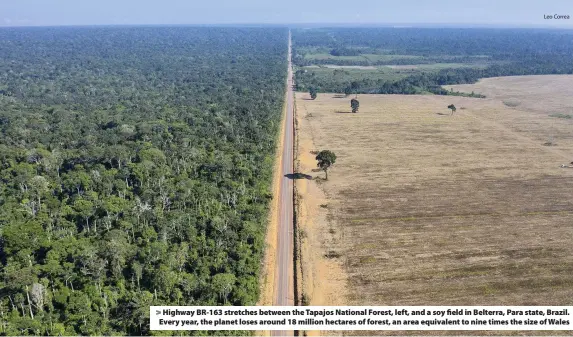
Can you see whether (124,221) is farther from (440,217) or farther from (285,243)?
(440,217)

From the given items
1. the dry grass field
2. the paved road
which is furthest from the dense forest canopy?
the dry grass field

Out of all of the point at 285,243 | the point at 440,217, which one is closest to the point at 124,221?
the point at 285,243

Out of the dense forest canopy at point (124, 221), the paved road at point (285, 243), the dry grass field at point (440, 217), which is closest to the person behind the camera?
the dense forest canopy at point (124, 221)

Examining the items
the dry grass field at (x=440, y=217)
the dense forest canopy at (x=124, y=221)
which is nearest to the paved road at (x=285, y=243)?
the dry grass field at (x=440, y=217)

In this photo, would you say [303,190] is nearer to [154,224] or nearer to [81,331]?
[154,224]

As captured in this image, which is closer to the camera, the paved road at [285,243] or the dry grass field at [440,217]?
the paved road at [285,243]

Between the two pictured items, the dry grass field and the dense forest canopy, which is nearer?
the dense forest canopy

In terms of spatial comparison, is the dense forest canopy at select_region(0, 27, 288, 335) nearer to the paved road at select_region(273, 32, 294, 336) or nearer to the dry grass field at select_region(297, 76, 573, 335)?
the paved road at select_region(273, 32, 294, 336)

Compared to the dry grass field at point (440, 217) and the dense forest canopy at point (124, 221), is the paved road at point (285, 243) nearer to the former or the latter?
the dry grass field at point (440, 217)

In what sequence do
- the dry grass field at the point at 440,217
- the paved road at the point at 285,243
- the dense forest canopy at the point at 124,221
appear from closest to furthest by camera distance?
1. the dense forest canopy at the point at 124,221
2. the paved road at the point at 285,243
3. the dry grass field at the point at 440,217
